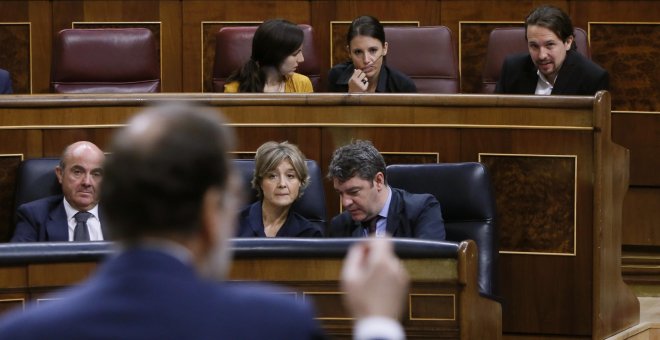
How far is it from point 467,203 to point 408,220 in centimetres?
15

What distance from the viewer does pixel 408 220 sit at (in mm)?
2820

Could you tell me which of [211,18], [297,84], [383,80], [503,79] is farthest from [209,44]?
[503,79]

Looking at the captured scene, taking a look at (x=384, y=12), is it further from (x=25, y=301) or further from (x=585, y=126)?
(x=25, y=301)

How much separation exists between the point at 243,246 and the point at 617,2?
2.13m

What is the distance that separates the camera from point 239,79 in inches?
140

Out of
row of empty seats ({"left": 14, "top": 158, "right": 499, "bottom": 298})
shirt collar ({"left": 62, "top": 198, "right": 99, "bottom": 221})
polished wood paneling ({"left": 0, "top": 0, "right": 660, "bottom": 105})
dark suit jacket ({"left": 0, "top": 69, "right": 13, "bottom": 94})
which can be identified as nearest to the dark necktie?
shirt collar ({"left": 62, "top": 198, "right": 99, "bottom": 221})

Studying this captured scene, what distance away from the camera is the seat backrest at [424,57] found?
12.7ft

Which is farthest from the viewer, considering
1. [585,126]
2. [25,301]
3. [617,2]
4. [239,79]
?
[617,2]

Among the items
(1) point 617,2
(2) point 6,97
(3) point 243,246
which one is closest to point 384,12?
(1) point 617,2

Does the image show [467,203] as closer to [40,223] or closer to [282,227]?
[282,227]

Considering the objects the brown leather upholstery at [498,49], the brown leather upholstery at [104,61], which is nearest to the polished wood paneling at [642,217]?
the brown leather upholstery at [498,49]

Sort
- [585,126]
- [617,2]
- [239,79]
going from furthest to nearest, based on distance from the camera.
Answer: [617,2]
[239,79]
[585,126]

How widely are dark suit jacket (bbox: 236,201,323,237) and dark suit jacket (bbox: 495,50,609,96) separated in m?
0.81

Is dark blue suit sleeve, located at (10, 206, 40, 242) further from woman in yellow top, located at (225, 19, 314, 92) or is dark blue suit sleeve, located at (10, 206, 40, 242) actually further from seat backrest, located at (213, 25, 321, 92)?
seat backrest, located at (213, 25, 321, 92)
